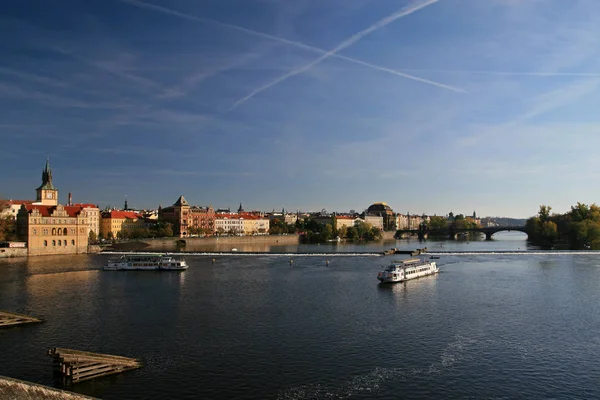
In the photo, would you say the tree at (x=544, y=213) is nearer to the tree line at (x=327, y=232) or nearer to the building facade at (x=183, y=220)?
the tree line at (x=327, y=232)

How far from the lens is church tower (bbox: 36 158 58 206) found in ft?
311

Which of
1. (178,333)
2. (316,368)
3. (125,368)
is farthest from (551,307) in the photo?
(125,368)

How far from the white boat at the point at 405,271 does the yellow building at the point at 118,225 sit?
82.9 metres

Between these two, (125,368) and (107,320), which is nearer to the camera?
(125,368)

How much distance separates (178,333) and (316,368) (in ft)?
28.4

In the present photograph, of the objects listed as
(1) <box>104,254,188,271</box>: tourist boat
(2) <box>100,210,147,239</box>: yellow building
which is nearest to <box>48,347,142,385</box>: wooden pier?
(1) <box>104,254,188,271</box>: tourist boat

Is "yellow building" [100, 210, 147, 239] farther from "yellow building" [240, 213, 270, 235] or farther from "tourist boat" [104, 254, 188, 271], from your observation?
"tourist boat" [104, 254, 188, 271]

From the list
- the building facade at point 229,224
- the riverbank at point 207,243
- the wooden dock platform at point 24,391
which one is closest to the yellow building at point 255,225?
the building facade at point 229,224

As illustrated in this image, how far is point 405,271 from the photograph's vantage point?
50438 mm

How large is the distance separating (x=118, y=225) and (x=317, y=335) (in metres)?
113

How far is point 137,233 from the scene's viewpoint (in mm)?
118438

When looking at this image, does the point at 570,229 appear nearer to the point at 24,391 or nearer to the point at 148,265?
A: the point at 148,265

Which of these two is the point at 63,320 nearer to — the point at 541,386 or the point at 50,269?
the point at 541,386

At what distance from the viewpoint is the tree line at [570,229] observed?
325 feet
